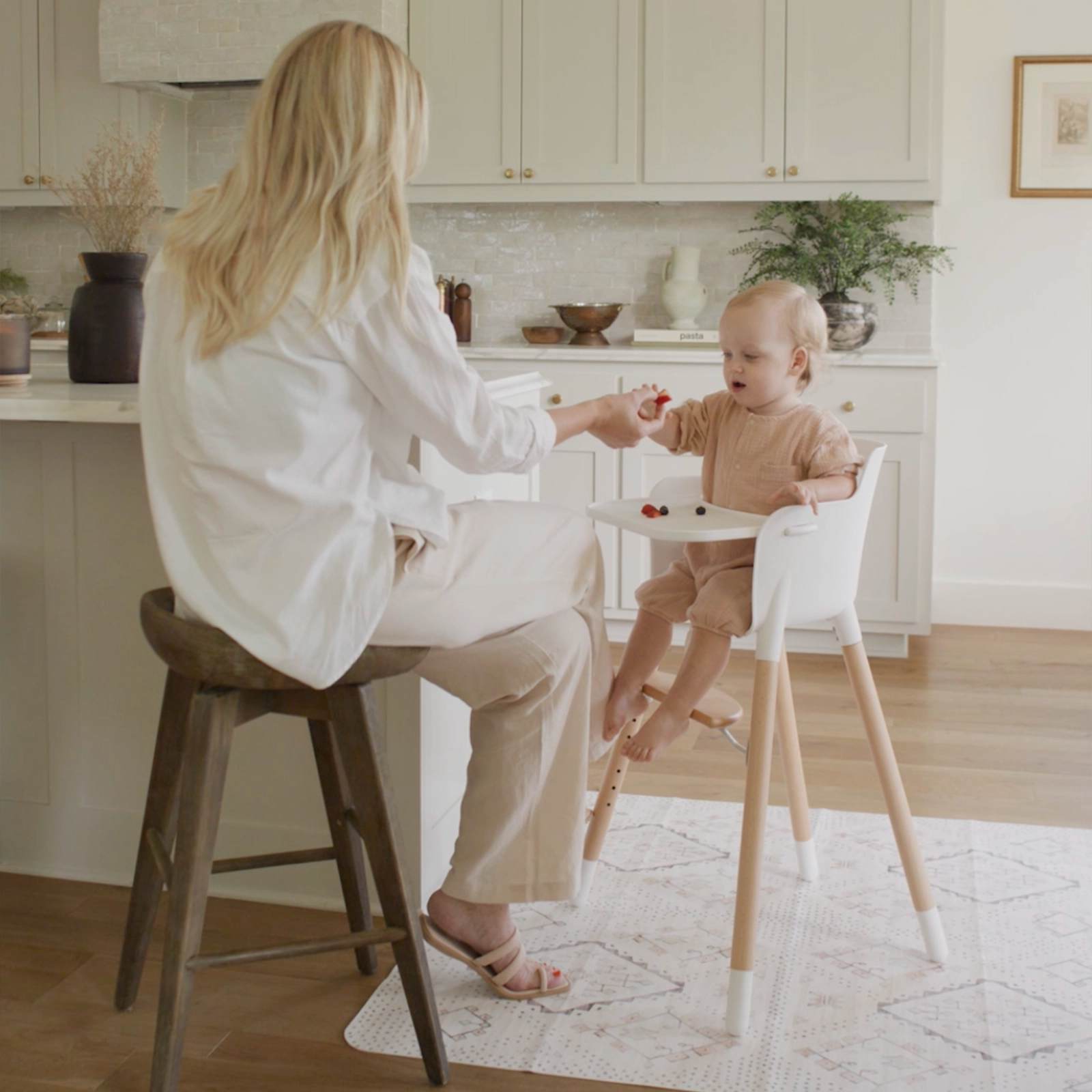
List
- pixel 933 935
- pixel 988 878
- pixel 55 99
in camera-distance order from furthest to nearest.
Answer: pixel 55 99 → pixel 988 878 → pixel 933 935

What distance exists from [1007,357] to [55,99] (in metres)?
3.50

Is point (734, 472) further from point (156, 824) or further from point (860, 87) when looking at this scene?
point (860, 87)

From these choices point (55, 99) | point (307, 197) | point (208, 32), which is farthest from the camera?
point (55, 99)

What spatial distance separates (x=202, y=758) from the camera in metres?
1.66

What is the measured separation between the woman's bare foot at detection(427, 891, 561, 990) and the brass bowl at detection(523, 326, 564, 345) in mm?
2904

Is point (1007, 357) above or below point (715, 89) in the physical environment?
below

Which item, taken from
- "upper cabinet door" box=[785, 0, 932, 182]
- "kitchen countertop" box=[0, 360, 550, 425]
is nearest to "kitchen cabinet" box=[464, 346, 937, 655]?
"upper cabinet door" box=[785, 0, 932, 182]

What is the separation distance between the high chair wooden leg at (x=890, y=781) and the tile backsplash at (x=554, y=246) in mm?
2717

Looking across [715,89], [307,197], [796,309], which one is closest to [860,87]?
[715,89]

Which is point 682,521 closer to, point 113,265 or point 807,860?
point 807,860

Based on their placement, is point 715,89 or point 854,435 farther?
point 715,89

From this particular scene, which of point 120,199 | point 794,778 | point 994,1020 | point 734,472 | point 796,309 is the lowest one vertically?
point 994,1020

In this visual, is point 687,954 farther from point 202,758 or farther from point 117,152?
point 117,152

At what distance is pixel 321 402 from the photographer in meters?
1.58
